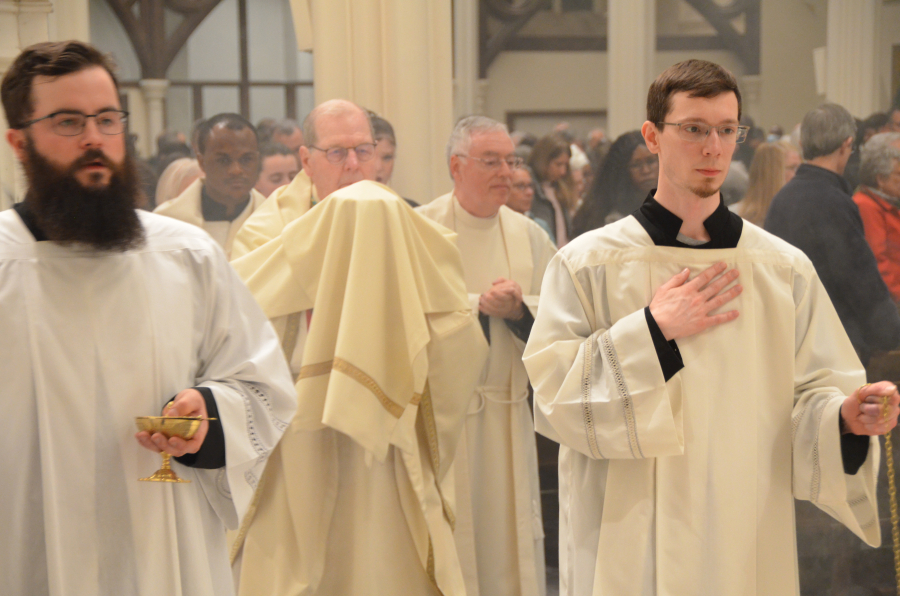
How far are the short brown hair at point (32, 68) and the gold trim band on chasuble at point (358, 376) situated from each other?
1.38m

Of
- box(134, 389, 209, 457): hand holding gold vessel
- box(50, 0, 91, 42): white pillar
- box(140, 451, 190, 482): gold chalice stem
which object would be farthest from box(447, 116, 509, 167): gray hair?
box(50, 0, 91, 42): white pillar

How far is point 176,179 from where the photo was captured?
5.64 metres

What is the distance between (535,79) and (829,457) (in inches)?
333

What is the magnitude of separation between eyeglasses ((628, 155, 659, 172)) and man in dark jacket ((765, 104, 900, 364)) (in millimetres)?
895

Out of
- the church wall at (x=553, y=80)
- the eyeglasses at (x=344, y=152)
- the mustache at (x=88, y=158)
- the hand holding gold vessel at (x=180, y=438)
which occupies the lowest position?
the hand holding gold vessel at (x=180, y=438)

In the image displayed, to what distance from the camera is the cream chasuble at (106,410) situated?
6.45 ft

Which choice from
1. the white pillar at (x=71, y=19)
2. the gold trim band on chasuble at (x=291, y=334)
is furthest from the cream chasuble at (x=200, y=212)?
the white pillar at (x=71, y=19)

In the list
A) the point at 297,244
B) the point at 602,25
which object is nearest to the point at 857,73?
the point at 602,25

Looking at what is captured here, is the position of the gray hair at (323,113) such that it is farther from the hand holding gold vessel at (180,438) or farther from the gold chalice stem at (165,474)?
the gold chalice stem at (165,474)

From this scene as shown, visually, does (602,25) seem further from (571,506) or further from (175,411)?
(175,411)

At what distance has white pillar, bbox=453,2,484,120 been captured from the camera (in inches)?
395

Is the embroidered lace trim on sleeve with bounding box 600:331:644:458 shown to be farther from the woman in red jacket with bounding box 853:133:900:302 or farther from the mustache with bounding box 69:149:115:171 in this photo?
the woman in red jacket with bounding box 853:133:900:302

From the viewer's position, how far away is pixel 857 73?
7.78 m

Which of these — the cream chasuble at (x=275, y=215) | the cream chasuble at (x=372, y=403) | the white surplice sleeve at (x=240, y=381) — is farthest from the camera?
the cream chasuble at (x=275, y=215)
